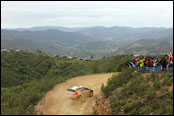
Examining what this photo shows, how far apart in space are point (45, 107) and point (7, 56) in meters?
45.4

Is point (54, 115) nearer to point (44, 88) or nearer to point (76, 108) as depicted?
point (76, 108)

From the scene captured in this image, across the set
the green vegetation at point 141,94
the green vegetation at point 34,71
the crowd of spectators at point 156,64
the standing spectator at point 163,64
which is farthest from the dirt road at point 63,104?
the standing spectator at point 163,64

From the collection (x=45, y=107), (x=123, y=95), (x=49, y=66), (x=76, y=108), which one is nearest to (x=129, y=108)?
(x=123, y=95)

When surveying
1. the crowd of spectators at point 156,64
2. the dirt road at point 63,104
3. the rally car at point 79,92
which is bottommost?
the dirt road at point 63,104

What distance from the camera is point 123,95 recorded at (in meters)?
12.5

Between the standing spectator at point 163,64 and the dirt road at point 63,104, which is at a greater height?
the standing spectator at point 163,64

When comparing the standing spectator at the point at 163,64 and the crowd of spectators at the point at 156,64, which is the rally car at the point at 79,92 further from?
the standing spectator at the point at 163,64

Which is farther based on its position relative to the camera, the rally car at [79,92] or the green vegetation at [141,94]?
the rally car at [79,92]

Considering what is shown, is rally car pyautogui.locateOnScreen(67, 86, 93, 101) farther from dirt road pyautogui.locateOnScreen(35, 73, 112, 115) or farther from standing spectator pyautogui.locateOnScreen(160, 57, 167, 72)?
standing spectator pyautogui.locateOnScreen(160, 57, 167, 72)

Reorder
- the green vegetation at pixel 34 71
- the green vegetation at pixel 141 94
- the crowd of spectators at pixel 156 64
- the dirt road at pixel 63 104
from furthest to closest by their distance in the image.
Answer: the green vegetation at pixel 34 71 → the crowd of spectators at pixel 156 64 → the dirt road at pixel 63 104 → the green vegetation at pixel 141 94

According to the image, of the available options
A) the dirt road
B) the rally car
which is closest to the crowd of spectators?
the dirt road

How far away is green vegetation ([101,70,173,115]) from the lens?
10281mm

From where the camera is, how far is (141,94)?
11938 millimetres

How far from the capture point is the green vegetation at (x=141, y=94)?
1028cm
